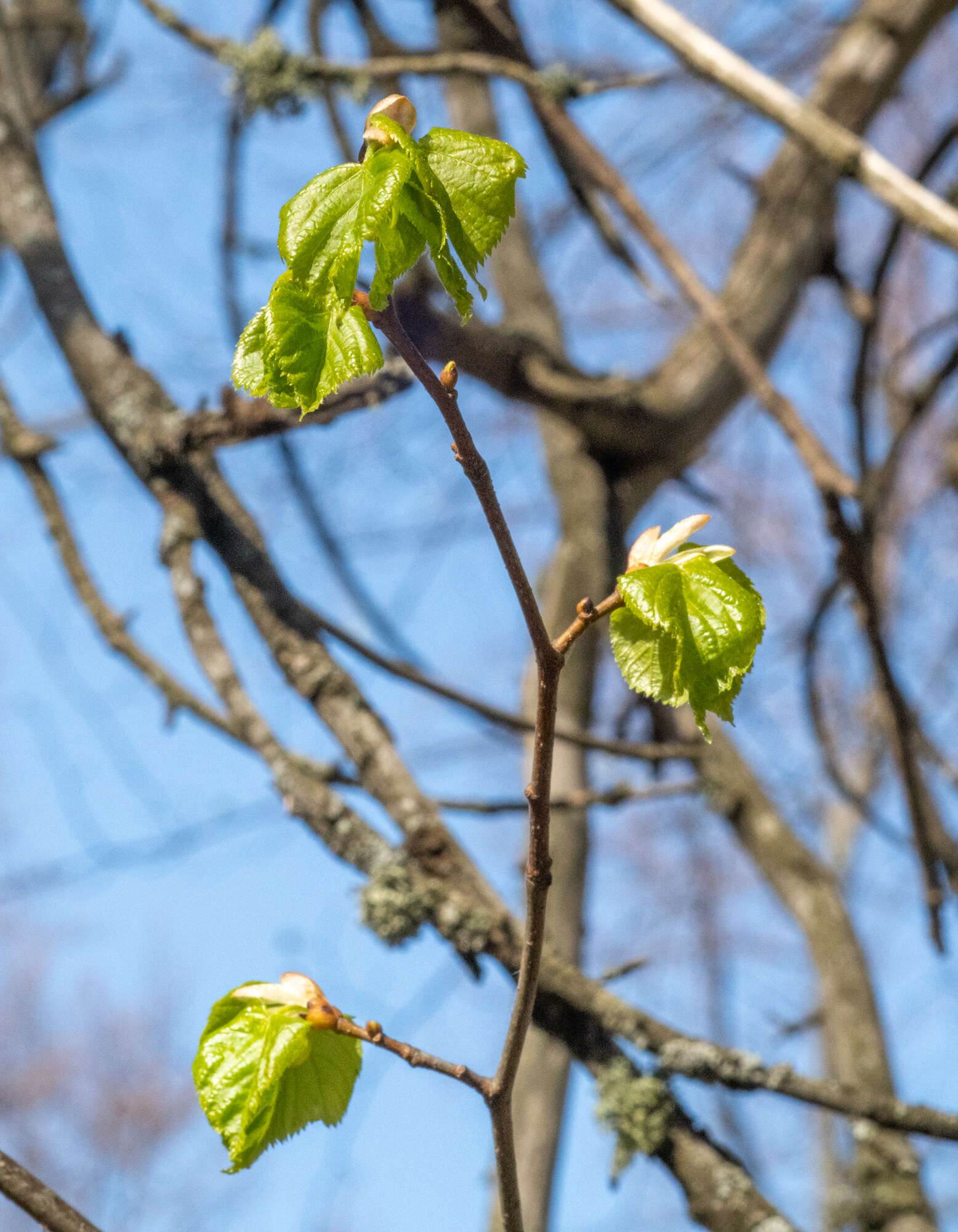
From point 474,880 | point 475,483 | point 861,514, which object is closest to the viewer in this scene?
point 475,483

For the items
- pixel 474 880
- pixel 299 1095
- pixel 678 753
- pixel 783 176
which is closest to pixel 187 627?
pixel 474 880

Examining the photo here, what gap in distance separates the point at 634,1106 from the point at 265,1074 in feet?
1.71

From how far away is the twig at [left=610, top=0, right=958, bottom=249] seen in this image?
1179 mm

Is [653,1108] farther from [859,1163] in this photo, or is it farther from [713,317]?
[713,317]

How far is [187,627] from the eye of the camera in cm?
125

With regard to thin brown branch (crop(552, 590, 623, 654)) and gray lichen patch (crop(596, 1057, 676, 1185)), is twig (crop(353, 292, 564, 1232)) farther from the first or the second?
gray lichen patch (crop(596, 1057, 676, 1185))

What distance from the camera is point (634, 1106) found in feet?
3.33

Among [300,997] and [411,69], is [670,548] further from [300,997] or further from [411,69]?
[411,69]

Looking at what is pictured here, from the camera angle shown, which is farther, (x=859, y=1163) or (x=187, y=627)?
(x=859, y=1163)

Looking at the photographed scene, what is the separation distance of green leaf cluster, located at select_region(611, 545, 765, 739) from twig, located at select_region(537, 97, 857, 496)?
750mm

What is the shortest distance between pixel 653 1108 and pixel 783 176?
74.1 inches

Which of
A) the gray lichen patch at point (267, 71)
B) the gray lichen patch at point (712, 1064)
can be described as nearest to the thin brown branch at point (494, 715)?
the gray lichen patch at point (712, 1064)

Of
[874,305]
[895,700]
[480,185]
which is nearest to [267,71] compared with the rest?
[874,305]

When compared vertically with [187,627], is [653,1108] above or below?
below
